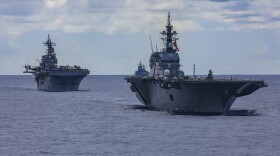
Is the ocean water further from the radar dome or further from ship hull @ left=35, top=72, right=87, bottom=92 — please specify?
ship hull @ left=35, top=72, right=87, bottom=92

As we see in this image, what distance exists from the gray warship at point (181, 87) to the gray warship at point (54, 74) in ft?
191

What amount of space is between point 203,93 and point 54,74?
75859 mm

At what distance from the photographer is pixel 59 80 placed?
493 feet

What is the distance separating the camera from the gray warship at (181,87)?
72438 millimetres

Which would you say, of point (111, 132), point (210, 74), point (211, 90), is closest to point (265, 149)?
point (111, 132)

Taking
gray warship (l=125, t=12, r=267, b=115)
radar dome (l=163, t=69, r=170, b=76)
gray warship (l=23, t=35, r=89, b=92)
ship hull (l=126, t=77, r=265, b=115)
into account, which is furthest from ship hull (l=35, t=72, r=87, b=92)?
radar dome (l=163, t=69, r=170, b=76)

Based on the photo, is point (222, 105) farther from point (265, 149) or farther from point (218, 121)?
point (265, 149)

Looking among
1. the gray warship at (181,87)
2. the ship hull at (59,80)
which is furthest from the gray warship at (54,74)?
the gray warship at (181,87)

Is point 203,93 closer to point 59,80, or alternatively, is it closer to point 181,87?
→ point 181,87

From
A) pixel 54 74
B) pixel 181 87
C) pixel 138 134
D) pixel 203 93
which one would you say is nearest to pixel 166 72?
pixel 181 87

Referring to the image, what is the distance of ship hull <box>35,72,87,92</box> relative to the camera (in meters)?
146

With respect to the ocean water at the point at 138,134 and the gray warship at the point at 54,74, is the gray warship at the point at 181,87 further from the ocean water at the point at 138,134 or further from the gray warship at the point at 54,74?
the gray warship at the point at 54,74

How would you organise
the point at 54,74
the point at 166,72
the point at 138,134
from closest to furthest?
1. the point at 138,134
2. the point at 166,72
3. the point at 54,74

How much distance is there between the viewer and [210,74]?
7919cm
